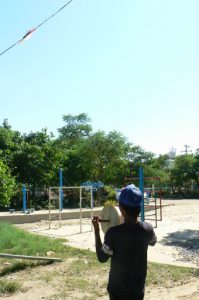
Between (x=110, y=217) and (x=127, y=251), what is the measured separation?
1.40m

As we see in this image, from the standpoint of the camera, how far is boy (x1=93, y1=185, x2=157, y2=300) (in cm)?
333

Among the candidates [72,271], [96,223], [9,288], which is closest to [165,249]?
[72,271]

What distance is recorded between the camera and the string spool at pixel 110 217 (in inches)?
185

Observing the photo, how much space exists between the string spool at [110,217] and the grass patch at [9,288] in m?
3.23

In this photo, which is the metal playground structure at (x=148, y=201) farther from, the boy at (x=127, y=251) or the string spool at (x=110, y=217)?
the boy at (x=127, y=251)

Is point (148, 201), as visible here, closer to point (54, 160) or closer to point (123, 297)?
point (54, 160)

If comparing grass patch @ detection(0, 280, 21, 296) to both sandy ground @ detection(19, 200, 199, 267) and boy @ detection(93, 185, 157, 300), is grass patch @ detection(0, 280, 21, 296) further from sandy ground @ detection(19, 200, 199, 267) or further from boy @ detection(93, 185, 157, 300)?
boy @ detection(93, 185, 157, 300)

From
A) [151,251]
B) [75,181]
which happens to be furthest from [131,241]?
[75,181]

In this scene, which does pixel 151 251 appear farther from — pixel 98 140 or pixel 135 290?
pixel 98 140

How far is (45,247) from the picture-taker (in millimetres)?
11016

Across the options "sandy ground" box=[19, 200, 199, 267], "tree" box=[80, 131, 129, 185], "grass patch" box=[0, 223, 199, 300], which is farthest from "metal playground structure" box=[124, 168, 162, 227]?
"tree" box=[80, 131, 129, 185]

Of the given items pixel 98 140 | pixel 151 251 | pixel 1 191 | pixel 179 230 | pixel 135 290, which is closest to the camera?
pixel 135 290

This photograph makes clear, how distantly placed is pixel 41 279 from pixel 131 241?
17.0ft

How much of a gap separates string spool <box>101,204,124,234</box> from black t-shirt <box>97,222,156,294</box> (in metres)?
1.16
